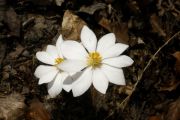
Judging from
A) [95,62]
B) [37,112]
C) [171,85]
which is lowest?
[37,112]

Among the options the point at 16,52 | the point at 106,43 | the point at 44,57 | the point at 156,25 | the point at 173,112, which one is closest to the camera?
the point at 106,43

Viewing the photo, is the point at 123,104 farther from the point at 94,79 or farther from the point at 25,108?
the point at 25,108

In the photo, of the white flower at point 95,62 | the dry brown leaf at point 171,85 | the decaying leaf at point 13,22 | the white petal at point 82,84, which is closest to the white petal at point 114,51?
the white flower at point 95,62

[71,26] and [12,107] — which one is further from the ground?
[71,26]

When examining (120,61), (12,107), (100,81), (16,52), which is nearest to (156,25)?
(120,61)

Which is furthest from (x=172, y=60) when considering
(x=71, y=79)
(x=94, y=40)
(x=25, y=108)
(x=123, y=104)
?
(x=25, y=108)

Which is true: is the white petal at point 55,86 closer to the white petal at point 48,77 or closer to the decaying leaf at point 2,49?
the white petal at point 48,77

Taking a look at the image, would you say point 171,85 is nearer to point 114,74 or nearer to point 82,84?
point 114,74
